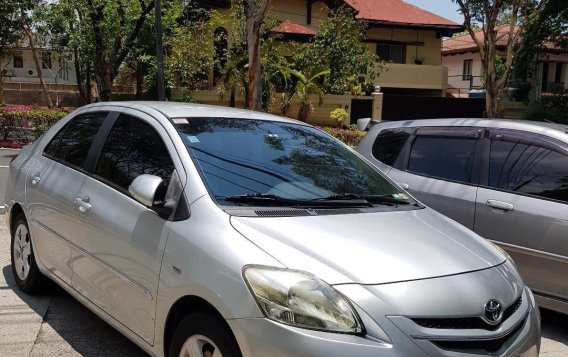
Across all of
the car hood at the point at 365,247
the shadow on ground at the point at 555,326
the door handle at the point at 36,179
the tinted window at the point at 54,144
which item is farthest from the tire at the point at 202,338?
the shadow on ground at the point at 555,326

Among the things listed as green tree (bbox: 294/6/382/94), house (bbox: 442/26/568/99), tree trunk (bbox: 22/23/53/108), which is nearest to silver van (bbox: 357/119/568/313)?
green tree (bbox: 294/6/382/94)

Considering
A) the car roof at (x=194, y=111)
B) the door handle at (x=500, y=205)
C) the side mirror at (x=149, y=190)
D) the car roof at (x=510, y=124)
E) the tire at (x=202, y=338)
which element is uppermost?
the car roof at (x=194, y=111)

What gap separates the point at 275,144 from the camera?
3.83 meters

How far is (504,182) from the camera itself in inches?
198

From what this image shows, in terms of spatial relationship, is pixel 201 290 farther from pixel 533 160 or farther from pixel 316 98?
pixel 316 98

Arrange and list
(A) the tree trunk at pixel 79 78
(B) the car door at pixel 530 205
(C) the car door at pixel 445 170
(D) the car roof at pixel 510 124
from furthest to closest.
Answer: (A) the tree trunk at pixel 79 78 → (C) the car door at pixel 445 170 → (D) the car roof at pixel 510 124 → (B) the car door at pixel 530 205

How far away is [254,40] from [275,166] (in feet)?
28.3

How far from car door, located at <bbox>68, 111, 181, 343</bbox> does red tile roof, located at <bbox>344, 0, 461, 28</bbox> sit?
28.3 meters

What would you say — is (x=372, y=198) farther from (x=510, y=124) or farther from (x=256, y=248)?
(x=510, y=124)

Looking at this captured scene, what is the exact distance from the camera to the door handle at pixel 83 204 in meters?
3.79

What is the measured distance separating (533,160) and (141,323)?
11.7ft

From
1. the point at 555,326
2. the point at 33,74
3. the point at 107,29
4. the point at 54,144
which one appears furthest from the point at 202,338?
the point at 33,74

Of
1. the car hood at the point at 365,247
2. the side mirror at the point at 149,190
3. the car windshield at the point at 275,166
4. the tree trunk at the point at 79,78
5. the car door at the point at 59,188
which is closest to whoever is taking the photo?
the car hood at the point at 365,247

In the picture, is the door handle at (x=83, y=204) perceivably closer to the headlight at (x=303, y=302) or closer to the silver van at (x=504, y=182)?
the headlight at (x=303, y=302)
